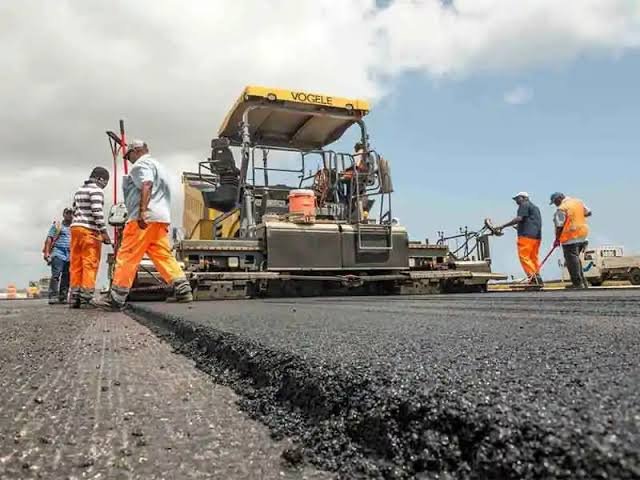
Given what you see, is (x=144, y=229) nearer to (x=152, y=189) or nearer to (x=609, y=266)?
(x=152, y=189)

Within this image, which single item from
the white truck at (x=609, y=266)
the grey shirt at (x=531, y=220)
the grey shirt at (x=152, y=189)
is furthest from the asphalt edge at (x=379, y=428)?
the white truck at (x=609, y=266)

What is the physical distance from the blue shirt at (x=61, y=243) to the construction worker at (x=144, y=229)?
3.73m

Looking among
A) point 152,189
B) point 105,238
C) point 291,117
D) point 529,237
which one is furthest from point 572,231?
point 105,238

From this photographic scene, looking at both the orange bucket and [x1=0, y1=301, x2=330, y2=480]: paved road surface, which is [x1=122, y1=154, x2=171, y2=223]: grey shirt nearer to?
the orange bucket

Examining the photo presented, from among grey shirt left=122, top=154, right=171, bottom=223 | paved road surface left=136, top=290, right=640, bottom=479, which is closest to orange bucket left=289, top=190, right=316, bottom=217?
grey shirt left=122, top=154, right=171, bottom=223

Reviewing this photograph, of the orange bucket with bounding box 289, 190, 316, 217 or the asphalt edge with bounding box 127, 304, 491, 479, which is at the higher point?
the orange bucket with bounding box 289, 190, 316, 217

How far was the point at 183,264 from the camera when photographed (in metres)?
6.18

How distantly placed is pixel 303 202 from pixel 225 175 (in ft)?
4.16

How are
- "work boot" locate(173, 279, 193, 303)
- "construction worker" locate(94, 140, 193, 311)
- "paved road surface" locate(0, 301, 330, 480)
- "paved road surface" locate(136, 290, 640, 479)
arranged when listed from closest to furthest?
1. "paved road surface" locate(136, 290, 640, 479)
2. "paved road surface" locate(0, 301, 330, 480)
3. "construction worker" locate(94, 140, 193, 311)
4. "work boot" locate(173, 279, 193, 303)

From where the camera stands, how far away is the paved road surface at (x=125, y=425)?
946 millimetres

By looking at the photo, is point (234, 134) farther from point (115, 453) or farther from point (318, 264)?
point (115, 453)

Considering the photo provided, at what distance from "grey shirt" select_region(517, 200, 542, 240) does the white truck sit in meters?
4.24

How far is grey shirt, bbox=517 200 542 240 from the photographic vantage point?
8.40 metres

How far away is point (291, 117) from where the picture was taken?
299 inches
